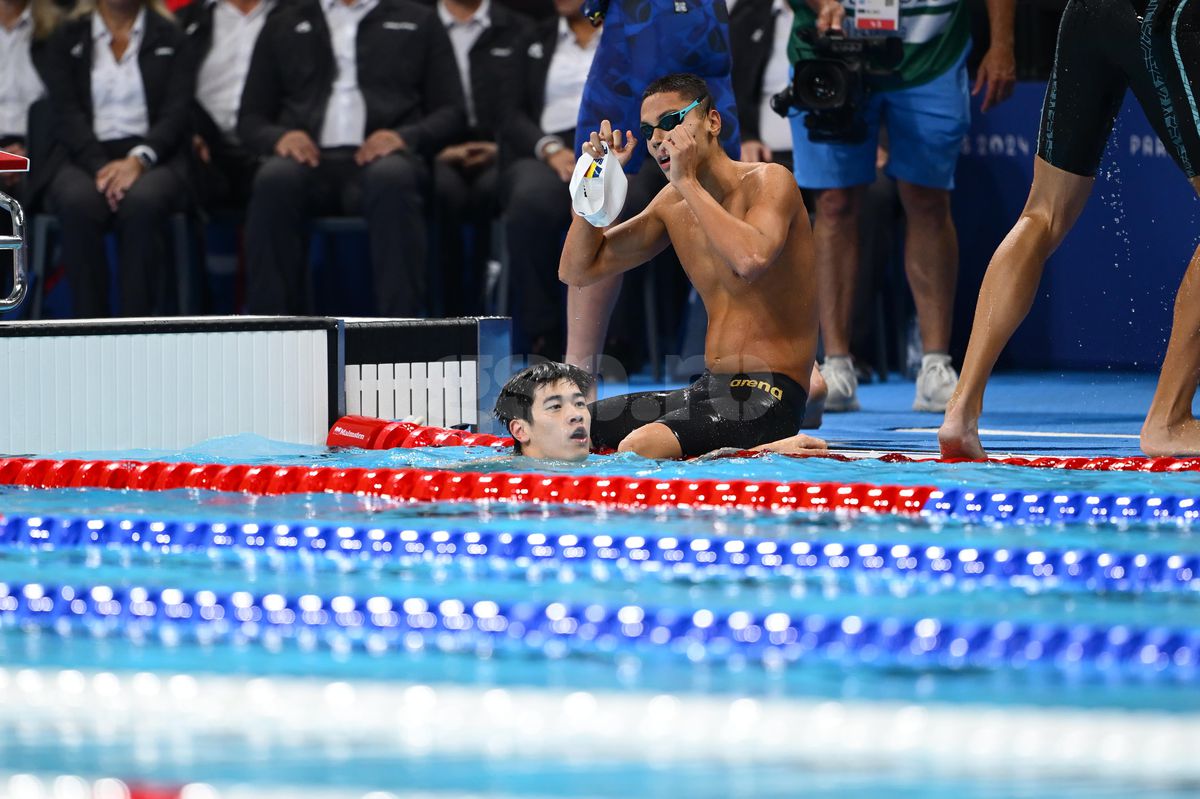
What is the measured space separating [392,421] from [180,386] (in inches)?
22.0

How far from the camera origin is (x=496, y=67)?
7.46m

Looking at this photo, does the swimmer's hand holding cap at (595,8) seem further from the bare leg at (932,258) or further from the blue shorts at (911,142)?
the bare leg at (932,258)

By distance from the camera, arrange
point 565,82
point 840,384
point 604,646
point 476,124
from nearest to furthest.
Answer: point 604,646 < point 840,384 < point 565,82 < point 476,124

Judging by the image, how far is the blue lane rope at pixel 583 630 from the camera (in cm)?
250

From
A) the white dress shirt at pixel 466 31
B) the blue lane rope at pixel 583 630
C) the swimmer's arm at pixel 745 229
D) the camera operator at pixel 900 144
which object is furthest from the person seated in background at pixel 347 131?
the blue lane rope at pixel 583 630

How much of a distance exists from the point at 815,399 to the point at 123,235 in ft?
11.9

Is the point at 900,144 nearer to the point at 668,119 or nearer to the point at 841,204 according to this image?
the point at 841,204

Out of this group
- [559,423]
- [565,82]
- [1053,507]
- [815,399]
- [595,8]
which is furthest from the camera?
[565,82]

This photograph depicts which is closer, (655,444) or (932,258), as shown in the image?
(655,444)

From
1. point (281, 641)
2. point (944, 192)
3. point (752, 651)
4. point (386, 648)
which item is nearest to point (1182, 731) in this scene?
point (752, 651)

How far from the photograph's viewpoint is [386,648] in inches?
105

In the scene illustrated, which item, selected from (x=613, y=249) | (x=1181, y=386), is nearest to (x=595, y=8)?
(x=613, y=249)

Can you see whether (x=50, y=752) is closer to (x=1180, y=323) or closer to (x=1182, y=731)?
(x=1182, y=731)

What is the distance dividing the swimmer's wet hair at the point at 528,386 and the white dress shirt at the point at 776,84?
3.18m
